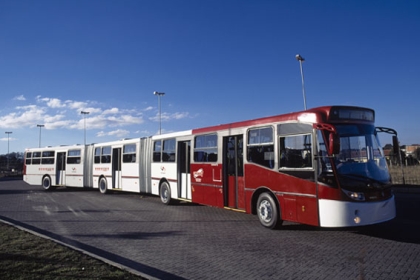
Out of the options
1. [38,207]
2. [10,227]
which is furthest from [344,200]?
[38,207]

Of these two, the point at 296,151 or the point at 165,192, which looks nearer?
the point at 296,151

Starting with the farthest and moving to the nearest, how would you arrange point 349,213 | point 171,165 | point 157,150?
point 157,150 → point 171,165 → point 349,213

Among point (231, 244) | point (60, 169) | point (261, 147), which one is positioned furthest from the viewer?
point (60, 169)

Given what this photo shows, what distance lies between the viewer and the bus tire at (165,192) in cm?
1401

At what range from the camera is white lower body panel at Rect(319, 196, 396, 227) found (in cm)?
693

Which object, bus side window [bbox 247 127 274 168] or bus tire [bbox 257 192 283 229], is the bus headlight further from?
bus side window [bbox 247 127 274 168]

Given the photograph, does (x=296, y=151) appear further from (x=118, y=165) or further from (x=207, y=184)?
(x=118, y=165)

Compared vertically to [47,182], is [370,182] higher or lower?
higher

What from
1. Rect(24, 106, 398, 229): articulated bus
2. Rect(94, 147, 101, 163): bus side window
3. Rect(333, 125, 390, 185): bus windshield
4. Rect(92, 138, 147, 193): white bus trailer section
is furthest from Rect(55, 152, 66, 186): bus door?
Rect(333, 125, 390, 185): bus windshield

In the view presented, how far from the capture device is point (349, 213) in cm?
693

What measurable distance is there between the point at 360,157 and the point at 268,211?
2.68 metres

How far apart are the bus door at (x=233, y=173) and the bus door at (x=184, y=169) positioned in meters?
2.55

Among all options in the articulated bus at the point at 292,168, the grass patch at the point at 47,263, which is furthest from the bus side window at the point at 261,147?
the grass patch at the point at 47,263

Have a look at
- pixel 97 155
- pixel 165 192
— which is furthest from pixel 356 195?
pixel 97 155
